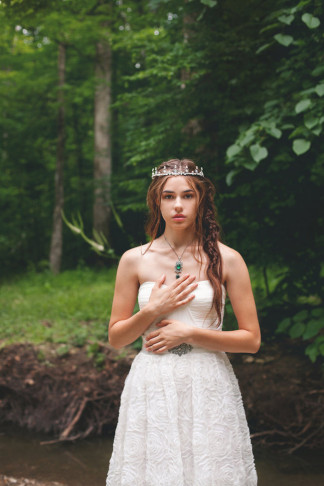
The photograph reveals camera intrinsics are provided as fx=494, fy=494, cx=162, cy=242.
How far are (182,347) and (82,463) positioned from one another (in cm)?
306

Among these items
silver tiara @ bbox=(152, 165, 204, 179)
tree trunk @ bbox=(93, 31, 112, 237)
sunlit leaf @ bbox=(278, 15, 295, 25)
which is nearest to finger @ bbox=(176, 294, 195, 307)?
silver tiara @ bbox=(152, 165, 204, 179)

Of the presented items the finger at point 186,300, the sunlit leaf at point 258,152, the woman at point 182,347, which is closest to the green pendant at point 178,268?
the woman at point 182,347

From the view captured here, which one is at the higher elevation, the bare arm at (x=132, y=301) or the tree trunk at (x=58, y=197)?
the tree trunk at (x=58, y=197)

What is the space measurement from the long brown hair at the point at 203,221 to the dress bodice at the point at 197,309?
0.08 ft

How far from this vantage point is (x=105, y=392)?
5129 millimetres

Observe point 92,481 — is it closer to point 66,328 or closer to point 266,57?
point 66,328

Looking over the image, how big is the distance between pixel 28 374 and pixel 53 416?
57 centimetres

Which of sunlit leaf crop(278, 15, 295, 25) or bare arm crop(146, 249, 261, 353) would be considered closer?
bare arm crop(146, 249, 261, 353)

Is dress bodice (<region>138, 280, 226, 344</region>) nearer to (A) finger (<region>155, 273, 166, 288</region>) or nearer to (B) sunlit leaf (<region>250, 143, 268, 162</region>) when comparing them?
(A) finger (<region>155, 273, 166, 288</region>)

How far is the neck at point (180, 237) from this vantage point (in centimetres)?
212

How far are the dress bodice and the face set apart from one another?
0.27 m

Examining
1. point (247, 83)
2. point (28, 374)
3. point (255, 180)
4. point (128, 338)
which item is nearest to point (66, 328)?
point (28, 374)

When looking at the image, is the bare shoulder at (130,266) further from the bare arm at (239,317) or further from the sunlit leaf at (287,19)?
the sunlit leaf at (287,19)

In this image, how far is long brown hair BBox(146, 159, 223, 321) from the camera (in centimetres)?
202
